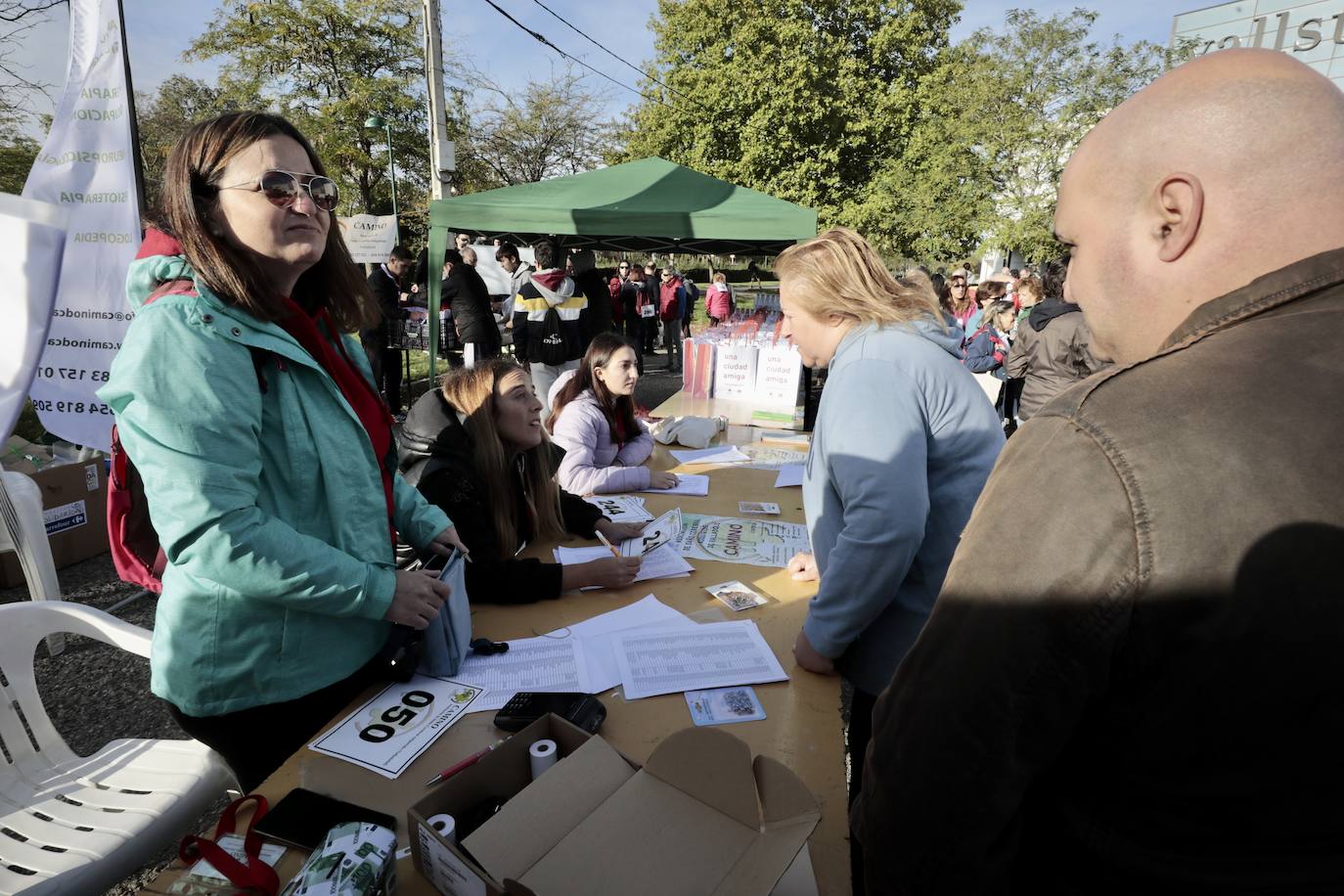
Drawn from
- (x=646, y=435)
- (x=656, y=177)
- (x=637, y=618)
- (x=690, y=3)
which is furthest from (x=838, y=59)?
(x=637, y=618)

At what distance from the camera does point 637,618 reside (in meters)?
1.91

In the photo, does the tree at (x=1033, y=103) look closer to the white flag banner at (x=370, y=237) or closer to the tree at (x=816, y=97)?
the tree at (x=816, y=97)

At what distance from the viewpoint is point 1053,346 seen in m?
5.14

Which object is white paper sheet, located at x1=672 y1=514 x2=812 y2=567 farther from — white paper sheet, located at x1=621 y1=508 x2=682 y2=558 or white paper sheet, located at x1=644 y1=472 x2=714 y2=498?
white paper sheet, located at x1=644 y1=472 x2=714 y2=498

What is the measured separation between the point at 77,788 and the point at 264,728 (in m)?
0.72

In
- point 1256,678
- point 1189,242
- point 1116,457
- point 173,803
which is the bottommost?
point 173,803

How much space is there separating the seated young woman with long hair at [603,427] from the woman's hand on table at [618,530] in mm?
549

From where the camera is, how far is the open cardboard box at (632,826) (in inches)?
35.5

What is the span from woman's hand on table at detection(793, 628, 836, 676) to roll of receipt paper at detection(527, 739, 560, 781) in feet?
2.38

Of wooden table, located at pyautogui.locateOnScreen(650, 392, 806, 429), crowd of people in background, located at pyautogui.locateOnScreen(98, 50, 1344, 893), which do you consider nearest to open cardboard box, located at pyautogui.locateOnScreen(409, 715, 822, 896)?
crowd of people in background, located at pyautogui.locateOnScreen(98, 50, 1344, 893)

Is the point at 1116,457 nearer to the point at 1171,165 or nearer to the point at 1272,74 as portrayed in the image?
the point at 1171,165

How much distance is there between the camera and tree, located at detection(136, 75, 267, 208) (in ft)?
67.0

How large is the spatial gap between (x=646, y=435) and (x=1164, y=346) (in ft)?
10.5

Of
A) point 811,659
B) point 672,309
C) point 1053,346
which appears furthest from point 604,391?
point 672,309
